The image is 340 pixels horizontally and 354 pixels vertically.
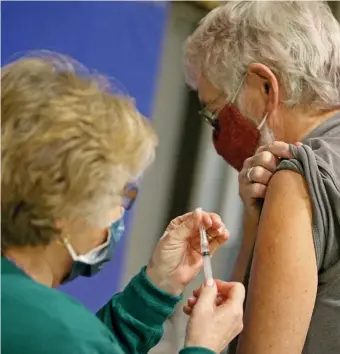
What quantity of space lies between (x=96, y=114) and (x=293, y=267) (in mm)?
446

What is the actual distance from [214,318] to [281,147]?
1.20 feet

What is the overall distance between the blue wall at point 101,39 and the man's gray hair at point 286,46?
762mm

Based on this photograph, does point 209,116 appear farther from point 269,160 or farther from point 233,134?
point 269,160

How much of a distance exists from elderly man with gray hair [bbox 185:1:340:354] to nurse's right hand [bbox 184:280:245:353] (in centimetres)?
5

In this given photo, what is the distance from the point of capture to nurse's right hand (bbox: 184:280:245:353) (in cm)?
105

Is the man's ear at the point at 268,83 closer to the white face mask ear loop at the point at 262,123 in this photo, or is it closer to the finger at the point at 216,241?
the white face mask ear loop at the point at 262,123

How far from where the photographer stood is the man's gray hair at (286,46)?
1.36m

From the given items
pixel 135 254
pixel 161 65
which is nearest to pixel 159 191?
pixel 135 254

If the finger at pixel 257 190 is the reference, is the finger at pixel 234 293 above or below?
below

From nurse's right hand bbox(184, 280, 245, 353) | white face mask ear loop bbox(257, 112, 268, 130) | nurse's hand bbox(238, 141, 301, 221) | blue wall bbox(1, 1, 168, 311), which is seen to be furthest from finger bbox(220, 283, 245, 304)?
blue wall bbox(1, 1, 168, 311)

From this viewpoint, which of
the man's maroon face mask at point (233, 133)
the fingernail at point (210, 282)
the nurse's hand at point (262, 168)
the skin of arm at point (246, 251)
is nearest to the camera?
the fingernail at point (210, 282)

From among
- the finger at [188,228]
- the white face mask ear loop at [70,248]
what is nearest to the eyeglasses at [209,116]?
the finger at [188,228]

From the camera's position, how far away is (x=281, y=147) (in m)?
1.24

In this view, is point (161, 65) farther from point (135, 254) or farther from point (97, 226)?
point (97, 226)
